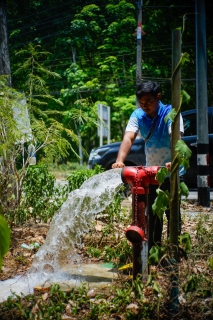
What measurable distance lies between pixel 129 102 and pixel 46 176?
1655cm

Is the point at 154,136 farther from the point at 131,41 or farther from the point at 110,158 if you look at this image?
the point at 131,41

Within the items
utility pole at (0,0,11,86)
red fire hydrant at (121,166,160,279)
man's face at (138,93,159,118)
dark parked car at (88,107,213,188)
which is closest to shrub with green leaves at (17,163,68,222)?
utility pole at (0,0,11,86)

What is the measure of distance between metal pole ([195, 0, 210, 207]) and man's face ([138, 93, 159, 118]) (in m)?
3.72

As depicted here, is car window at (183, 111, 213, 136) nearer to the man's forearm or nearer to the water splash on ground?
the water splash on ground

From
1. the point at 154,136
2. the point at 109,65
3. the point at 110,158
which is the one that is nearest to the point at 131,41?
the point at 109,65

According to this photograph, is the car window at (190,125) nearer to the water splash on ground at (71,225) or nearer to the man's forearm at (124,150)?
the water splash on ground at (71,225)

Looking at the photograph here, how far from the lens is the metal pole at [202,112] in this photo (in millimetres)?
6961

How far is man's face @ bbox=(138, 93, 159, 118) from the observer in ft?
11.0

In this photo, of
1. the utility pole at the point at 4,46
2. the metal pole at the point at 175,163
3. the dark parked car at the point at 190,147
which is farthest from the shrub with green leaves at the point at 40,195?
the dark parked car at the point at 190,147

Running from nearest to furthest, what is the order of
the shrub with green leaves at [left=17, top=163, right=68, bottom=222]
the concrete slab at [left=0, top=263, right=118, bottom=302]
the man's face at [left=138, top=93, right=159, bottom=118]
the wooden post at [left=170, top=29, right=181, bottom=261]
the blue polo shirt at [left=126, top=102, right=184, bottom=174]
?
the wooden post at [left=170, top=29, right=181, bottom=261]
the concrete slab at [left=0, top=263, right=118, bottom=302]
the man's face at [left=138, top=93, right=159, bottom=118]
the blue polo shirt at [left=126, top=102, right=184, bottom=174]
the shrub with green leaves at [left=17, top=163, right=68, bottom=222]

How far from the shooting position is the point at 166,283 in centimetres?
273

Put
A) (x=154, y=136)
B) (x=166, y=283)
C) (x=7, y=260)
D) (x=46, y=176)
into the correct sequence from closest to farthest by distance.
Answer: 1. (x=166, y=283)
2. (x=154, y=136)
3. (x=7, y=260)
4. (x=46, y=176)

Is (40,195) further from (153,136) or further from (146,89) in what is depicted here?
(146,89)

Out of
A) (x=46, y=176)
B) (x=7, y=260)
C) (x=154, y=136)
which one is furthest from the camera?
(x=46, y=176)
